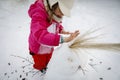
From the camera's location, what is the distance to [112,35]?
1.25 m

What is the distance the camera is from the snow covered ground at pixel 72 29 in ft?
3.33

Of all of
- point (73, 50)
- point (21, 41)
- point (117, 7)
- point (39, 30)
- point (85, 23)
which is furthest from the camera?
point (117, 7)

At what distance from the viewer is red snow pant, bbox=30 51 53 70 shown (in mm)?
967

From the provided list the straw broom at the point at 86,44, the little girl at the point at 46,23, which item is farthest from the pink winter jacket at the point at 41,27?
the straw broom at the point at 86,44

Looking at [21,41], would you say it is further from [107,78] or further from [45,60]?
[107,78]

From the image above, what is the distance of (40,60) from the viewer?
38.7 inches

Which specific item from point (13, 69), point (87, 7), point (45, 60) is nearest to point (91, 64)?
point (45, 60)

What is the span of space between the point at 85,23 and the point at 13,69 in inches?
23.2

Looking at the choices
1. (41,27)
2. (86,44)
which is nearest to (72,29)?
(86,44)

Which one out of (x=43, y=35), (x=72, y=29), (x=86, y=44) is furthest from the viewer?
(x=72, y=29)

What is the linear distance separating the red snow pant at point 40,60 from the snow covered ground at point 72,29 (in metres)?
0.04

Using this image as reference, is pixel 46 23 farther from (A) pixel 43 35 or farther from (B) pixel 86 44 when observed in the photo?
(B) pixel 86 44

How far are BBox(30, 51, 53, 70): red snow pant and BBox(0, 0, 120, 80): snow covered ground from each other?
1.7 inches

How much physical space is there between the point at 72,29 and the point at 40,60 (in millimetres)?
410
